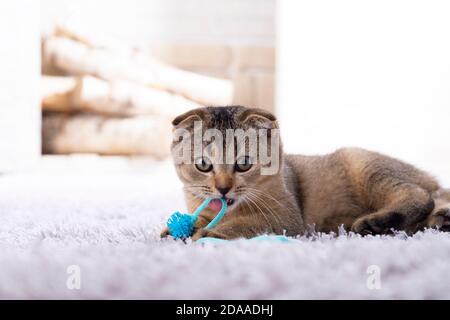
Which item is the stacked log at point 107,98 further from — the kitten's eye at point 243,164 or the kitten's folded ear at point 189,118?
the kitten's eye at point 243,164

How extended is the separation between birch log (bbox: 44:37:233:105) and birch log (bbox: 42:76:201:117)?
0.07m

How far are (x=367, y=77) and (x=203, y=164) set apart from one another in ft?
6.92

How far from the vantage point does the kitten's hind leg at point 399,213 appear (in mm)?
1112

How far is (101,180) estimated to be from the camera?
259 cm

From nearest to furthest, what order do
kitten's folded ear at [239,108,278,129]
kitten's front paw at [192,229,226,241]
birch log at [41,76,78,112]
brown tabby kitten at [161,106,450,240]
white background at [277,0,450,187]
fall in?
1. kitten's front paw at [192,229,226,241]
2. brown tabby kitten at [161,106,450,240]
3. kitten's folded ear at [239,108,278,129]
4. white background at [277,0,450,187]
5. birch log at [41,76,78,112]

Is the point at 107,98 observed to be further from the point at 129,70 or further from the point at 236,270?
the point at 236,270

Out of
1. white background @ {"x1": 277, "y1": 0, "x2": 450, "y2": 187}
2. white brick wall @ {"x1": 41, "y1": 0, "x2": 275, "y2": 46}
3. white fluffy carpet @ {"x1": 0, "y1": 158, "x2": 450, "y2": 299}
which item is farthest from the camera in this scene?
white brick wall @ {"x1": 41, "y1": 0, "x2": 275, "y2": 46}

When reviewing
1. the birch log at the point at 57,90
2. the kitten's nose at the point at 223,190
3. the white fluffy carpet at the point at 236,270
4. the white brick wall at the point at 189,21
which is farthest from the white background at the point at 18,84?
the kitten's nose at the point at 223,190

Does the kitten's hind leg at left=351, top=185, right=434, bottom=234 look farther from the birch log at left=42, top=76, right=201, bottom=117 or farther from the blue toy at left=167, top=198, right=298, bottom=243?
the birch log at left=42, top=76, right=201, bottom=117

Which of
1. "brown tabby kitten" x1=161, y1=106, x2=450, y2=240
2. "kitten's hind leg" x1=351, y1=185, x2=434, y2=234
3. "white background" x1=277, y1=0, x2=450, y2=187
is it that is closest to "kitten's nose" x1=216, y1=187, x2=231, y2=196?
"brown tabby kitten" x1=161, y1=106, x2=450, y2=240

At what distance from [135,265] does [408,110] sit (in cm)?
250

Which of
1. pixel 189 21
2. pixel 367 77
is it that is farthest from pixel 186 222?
pixel 189 21

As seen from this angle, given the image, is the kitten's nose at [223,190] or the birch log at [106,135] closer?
the kitten's nose at [223,190]

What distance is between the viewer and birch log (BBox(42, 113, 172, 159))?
3.24m
